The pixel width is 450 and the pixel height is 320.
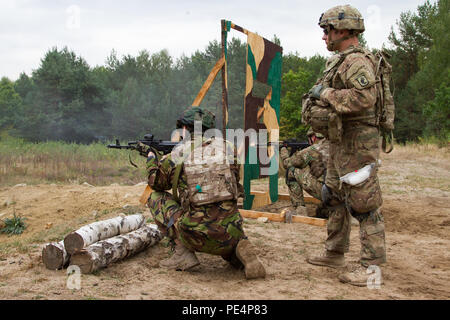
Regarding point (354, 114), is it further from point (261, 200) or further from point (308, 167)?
point (261, 200)

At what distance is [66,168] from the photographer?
1192 cm

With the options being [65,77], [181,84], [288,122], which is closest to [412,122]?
[288,122]

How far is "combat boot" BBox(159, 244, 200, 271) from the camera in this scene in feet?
12.0

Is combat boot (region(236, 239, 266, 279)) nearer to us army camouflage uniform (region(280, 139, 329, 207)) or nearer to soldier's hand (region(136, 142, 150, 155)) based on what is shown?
soldier's hand (region(136, 142, 150, 155))

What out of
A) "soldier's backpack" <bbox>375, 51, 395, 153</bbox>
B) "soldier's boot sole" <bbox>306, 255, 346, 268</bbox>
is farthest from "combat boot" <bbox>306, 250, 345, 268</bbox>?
"soldier's backpack" <bbox>375, 51, 395, 153</bbox>

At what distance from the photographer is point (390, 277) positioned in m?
3.60

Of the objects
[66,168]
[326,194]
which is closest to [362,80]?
[326,194]

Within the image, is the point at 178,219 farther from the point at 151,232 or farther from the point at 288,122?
the point at 288,122

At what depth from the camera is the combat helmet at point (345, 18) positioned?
3445 millimetres

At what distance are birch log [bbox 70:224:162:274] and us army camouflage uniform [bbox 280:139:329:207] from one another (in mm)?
2408

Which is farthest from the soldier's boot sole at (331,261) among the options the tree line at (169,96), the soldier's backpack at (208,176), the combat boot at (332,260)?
the tree line at (169,96)

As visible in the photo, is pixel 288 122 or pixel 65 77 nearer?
pixel 288 122

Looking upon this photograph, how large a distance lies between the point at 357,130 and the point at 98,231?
2.54 metres
